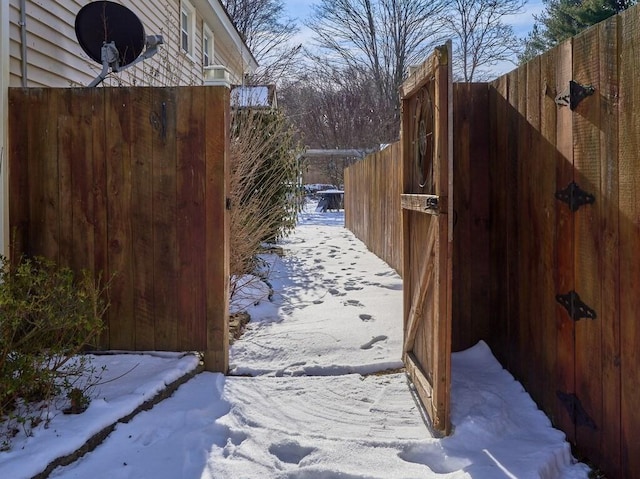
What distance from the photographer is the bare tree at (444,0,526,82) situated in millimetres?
26703

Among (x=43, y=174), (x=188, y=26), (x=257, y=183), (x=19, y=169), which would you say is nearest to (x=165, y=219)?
(x=43, y=174)

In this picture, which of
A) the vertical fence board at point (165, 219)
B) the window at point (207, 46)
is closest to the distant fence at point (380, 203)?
the vertical fence board at point (165, 219)

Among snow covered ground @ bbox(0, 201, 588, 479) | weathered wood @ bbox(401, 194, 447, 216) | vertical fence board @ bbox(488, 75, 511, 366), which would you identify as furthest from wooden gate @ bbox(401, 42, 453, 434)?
vertical fence board @ bbox(488, 75, 511, 366)

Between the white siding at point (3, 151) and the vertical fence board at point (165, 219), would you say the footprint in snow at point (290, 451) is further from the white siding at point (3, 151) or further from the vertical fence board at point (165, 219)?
the white siding at point (3, 151)

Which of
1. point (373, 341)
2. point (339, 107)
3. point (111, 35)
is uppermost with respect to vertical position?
point (339, 107)

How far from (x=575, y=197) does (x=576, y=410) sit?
3.11 ft

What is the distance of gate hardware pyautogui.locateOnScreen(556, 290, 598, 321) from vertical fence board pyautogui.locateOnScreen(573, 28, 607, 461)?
0.9 inches

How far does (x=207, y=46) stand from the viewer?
11.8 metres

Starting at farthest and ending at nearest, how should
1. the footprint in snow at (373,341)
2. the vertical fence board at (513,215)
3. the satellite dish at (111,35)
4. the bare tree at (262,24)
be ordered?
the bare tree at (262,24) < the satellite dish at (111,35) < the footprint in snow at (373,341) < the vertical fence board at (513,215)

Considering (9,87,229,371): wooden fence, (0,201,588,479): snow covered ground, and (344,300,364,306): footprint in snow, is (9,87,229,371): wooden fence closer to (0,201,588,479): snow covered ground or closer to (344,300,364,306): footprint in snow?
(0,201,588,479): snow covered ground

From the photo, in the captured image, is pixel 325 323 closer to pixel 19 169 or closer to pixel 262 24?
pixel 19 169

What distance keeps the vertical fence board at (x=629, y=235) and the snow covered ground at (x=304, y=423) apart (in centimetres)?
35

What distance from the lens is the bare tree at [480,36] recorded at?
26703mm

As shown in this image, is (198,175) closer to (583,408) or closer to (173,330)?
(173,330)
